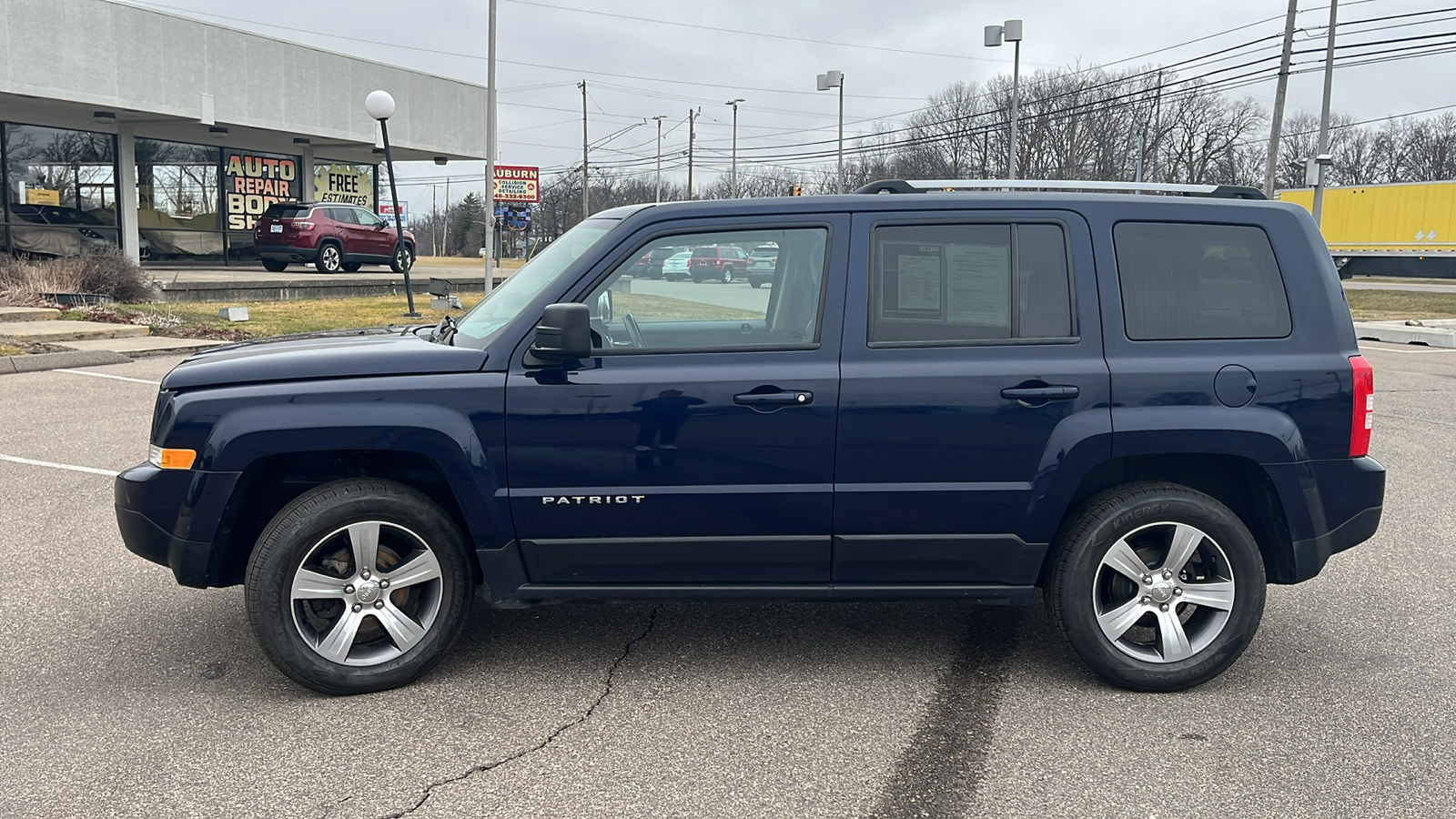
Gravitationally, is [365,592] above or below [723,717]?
above

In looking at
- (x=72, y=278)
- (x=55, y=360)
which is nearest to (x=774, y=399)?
(x=55, y=360)

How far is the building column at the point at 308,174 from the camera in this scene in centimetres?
3131

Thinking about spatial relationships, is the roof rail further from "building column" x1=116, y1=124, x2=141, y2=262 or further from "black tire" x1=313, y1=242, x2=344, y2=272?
"building column" x1=116, y1=124, x2=141, y2=262

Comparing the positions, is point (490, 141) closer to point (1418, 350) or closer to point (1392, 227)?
point (1418, 350)

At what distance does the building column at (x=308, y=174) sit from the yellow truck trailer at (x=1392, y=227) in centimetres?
3255

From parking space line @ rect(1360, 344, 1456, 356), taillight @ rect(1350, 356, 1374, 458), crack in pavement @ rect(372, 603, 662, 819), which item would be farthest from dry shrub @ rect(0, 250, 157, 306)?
parking space line @ rect(1360, 344, 1456, 356)

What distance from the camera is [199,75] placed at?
2494 centimetres

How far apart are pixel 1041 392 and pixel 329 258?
25.0m

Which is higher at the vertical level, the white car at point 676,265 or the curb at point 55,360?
the white car at point 676,265

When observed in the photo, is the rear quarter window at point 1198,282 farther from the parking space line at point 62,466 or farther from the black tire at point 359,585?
the parking space line at point 62,466

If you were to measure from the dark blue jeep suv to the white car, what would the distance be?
0.06 meters

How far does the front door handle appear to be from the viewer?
395cm

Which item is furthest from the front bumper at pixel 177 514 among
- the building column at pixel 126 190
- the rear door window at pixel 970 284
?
the building column at pixel 126 190

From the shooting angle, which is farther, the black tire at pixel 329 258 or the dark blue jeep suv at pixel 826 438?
the black tire at pixel 329 258
